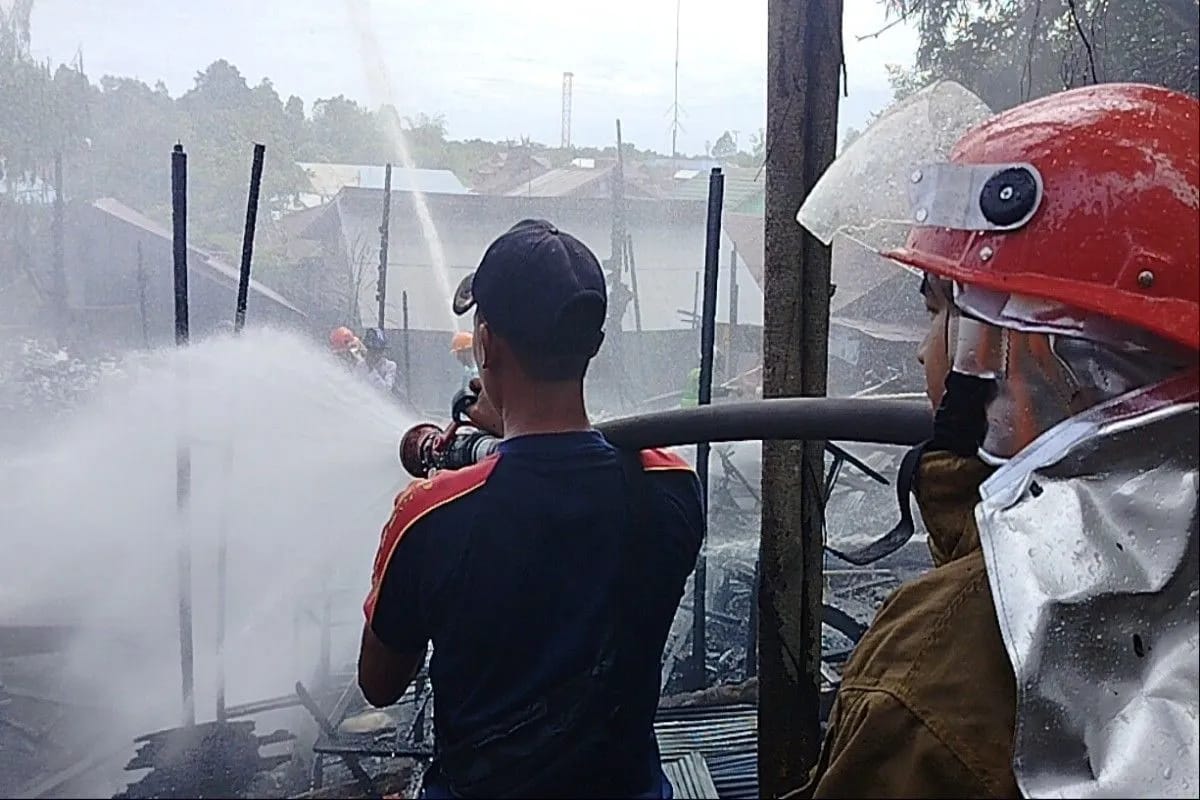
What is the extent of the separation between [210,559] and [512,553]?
3.24m

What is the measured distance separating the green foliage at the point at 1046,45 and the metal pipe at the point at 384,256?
281 cm

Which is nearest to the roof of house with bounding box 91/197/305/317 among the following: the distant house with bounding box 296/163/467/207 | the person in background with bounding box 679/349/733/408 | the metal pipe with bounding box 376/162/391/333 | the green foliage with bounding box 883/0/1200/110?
the metal pipe with bounding box 376/162/391/333

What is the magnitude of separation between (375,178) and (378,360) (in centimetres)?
106

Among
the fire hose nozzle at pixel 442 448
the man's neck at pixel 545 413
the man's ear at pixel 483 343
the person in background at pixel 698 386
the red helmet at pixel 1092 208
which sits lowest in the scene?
the person in background at pixel 698 386

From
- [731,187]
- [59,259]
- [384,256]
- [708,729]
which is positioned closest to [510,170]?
[384,256]

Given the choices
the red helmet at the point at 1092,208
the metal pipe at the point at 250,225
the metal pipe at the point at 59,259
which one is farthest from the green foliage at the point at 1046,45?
the metal pipe at the point at 59,259

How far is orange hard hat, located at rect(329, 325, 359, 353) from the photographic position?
4.77 m

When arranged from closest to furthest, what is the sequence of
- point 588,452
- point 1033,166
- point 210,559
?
point 1033,166, point 588,452, point 210,559

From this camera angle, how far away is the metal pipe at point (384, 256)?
16.3ft

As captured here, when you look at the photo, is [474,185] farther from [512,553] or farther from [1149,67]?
[512,553]

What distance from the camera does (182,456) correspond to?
4.20 m

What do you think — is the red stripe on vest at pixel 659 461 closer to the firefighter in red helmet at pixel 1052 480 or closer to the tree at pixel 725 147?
the firefighter in red helmet at pixel 1052 480

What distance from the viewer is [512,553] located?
4.79 ft

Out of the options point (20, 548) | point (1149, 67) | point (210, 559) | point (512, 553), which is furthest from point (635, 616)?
point (20, 548)
